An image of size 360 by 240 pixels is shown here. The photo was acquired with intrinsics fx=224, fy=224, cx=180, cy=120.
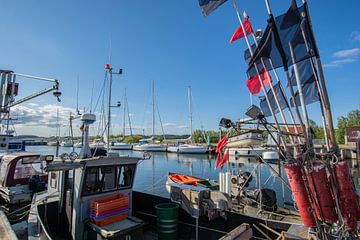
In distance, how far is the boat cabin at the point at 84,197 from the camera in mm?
5254

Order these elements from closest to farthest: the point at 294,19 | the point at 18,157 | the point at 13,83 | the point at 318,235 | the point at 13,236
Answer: the point at 318,235
the point at 294,19
the point at 13,236
the point at 18,157
the point at 13,83

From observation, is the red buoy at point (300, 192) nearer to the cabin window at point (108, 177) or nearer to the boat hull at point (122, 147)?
the cabin window at point (108, 177)

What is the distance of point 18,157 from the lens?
11.1 m

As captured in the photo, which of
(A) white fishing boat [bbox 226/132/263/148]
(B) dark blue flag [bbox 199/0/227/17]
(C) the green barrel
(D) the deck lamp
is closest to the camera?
(D) the deck lamp

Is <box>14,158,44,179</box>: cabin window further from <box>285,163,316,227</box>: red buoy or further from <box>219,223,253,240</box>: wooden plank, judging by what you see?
<box>285,163,316,227</box>: red buoy

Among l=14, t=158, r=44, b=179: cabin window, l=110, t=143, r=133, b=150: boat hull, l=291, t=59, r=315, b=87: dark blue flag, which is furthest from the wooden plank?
l=110, t=143, r=133, b=150: boat hull

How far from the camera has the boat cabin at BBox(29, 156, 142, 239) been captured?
17.2 feet

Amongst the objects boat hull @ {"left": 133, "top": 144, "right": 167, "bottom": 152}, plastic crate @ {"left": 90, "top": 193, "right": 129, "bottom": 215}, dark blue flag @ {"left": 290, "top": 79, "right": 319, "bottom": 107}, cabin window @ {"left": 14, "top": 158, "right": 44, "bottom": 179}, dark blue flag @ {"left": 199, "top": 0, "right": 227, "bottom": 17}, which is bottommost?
plastic crate @ {"left": 90, "top": 193, "right": 129, "bottom": 215}

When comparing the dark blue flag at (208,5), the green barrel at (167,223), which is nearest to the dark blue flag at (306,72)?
the dark blue flag at (208,5)

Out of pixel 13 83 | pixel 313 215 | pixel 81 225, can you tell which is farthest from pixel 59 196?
pixel 13 83

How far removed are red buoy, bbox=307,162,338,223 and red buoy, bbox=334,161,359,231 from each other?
130 mm

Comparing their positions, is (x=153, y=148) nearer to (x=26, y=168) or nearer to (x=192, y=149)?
(x=192, y=149)

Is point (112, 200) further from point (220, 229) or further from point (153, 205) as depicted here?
point (220, 229)

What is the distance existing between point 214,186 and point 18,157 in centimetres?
999
